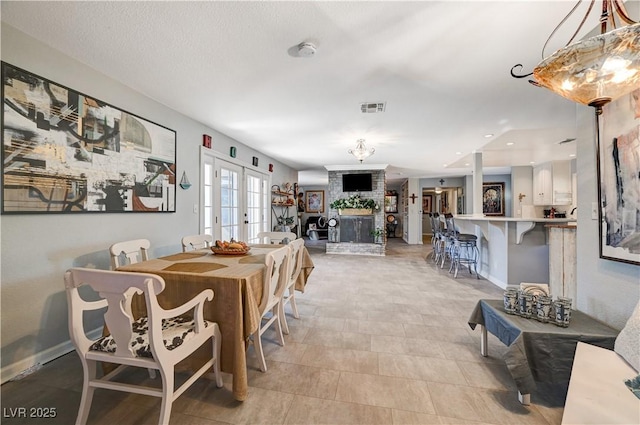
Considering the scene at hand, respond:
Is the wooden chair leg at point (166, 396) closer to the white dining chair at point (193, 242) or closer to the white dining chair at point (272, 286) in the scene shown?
the white dining chair at point (272, 286)

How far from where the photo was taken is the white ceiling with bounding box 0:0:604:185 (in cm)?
162

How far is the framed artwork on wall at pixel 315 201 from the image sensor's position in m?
11.3

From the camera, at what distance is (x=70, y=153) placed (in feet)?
6.95

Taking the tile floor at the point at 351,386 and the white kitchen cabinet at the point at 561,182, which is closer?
the tile floor at the point at 351,386

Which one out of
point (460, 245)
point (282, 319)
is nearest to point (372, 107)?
point (282, 319)

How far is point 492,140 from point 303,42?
156 inches

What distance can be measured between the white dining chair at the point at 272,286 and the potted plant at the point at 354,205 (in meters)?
4.97

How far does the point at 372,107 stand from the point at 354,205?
4.09 meters

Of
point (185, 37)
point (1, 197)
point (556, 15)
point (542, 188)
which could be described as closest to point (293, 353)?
point (1, 197)

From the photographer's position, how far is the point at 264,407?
153 centimetres

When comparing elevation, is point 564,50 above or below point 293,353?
above

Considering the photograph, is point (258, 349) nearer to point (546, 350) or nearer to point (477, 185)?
point (546, 350)

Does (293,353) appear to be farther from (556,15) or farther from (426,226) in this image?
(426,226)

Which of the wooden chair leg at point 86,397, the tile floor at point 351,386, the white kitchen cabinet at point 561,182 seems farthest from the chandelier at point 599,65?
the white kitchen cabinet at point 561,182
